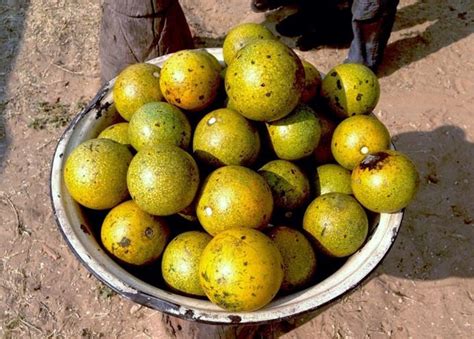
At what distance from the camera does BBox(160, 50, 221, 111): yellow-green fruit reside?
1985 mm

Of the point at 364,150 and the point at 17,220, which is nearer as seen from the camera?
the point at 364,150

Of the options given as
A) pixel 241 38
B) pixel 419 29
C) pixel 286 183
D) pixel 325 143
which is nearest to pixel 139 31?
pixel 241 38

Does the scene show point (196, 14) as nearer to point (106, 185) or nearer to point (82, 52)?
point (82, 52)

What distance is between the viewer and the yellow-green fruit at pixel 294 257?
1.82 m

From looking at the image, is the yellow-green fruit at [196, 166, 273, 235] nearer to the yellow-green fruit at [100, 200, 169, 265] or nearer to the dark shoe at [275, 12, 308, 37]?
the yellow-green fruit at [100, 200, 169, 265]

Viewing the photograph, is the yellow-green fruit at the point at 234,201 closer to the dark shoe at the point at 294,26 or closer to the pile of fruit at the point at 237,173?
the pile of fruit at the point at 237,173

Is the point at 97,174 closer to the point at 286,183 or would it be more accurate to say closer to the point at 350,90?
the point at 286,183

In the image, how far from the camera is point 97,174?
1.86m

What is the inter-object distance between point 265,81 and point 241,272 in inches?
26.8

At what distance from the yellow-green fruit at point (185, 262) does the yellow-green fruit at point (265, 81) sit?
0.50 metres

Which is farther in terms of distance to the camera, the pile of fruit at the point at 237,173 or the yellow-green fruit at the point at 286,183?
the yellow-green fruit at the point at 286,183

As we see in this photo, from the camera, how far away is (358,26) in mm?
3998

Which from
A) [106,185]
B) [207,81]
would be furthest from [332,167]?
[106,185]

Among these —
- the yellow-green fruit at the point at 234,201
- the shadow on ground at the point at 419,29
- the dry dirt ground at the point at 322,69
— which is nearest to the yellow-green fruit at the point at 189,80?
the yellow-green fruit at the point at 234,201
